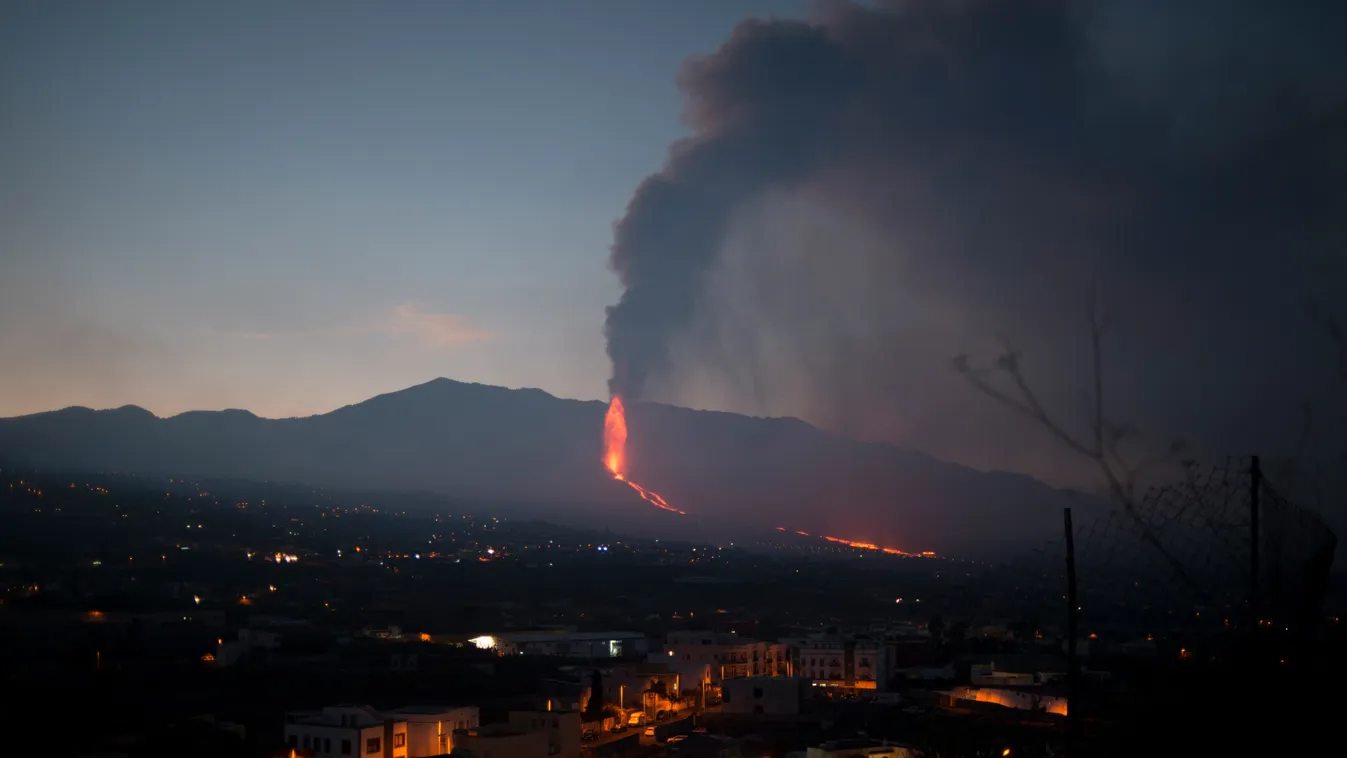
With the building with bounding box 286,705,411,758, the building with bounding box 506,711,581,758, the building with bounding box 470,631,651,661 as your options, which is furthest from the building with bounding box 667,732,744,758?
the building with bounding box 470,631,651,661

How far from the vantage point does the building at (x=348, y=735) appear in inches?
876

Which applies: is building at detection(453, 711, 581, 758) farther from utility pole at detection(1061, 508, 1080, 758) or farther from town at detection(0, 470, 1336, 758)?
utility pole at detection(1061, 508, 1080, 758)

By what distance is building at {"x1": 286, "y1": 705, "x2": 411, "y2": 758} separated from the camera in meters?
22.2

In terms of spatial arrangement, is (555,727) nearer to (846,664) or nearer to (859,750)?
(859,750)

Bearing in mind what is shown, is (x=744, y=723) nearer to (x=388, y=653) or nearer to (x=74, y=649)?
(x=388, y=653)

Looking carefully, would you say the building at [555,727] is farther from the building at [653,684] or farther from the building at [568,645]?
the building at [568,645]

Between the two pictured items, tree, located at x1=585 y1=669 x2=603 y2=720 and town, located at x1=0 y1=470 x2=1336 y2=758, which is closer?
town, located at x1=0 y1=470 x2=1336 y2=758

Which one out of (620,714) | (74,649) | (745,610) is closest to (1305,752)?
(620,714)

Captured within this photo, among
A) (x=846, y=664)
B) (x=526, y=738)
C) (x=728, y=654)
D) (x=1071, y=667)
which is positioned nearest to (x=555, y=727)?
(x=526, y=738)

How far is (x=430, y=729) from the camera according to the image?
23.9 m

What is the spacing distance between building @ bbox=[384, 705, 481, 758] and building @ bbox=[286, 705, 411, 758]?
0.72 feet

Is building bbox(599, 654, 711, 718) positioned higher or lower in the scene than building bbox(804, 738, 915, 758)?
lower

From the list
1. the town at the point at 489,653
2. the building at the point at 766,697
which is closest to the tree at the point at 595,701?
the town at the point at 489,653

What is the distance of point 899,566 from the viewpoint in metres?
108
